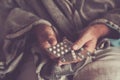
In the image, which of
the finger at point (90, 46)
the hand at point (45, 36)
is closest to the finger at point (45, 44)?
the hand at point (45, 36)

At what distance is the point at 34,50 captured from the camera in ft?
4.30

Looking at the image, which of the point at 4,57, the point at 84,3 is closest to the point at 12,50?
the point at 4,57

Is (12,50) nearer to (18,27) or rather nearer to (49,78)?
(18,27)

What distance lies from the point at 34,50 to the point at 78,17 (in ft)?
0.62

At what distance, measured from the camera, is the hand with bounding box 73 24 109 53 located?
1264 mm

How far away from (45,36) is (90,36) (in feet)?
0.48

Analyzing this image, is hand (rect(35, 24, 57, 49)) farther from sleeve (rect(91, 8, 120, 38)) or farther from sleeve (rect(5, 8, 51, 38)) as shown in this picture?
sleeve (rect(91, 8, 120, 38))

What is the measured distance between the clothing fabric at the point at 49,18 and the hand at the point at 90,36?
0.04 metres

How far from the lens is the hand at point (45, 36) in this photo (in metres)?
1.27

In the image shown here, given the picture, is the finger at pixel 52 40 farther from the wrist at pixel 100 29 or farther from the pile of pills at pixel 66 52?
the wrist at pixel 100 29

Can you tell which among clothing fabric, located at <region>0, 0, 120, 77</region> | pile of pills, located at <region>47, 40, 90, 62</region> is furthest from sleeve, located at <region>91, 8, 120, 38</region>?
pile of pills, located at <region>47, 40, 90, 62</region>

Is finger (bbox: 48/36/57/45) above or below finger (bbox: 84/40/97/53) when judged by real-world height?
above

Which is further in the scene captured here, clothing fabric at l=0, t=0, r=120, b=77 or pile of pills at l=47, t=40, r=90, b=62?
clothing fabric at l=0, t=0, r=120, b=77

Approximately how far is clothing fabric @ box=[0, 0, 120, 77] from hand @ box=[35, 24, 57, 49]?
0.08ft
